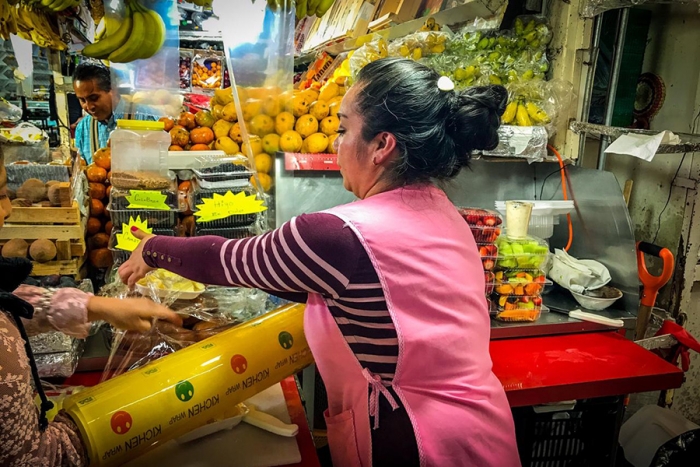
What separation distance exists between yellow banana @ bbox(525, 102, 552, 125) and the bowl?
87cm

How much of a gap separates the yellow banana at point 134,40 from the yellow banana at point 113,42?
0.5 inches

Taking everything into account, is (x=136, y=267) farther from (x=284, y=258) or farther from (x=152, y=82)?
(x=152, y=82)

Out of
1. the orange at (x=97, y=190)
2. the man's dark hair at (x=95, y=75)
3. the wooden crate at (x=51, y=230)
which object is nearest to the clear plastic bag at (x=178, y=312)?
the wooden crate at (x=51, y=230)

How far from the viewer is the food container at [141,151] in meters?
2.04

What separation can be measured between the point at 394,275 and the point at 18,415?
2.46 feet

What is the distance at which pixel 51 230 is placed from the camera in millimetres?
1896

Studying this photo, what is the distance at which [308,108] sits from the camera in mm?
2469

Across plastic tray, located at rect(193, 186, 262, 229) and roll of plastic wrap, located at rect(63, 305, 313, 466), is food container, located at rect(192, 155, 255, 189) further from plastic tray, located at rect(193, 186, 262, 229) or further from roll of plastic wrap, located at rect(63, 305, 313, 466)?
roll of plastic wrap, located at rect(63, 305, 313, 466)

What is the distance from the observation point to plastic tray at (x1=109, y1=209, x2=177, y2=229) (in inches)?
75.5

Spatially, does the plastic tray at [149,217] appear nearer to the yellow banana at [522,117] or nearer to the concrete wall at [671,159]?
the yellow banana at [522,117]

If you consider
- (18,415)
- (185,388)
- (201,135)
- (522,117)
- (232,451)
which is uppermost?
(522,117)

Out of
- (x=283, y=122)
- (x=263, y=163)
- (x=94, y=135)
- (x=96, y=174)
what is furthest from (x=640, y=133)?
(x=94, y=135)

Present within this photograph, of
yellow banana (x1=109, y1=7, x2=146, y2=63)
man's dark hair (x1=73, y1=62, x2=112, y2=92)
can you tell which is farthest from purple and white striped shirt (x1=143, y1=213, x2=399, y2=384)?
man's dark hair (x1=73, y1=62, x2=112, y2=92)

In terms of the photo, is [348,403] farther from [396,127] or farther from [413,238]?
[396,127]
